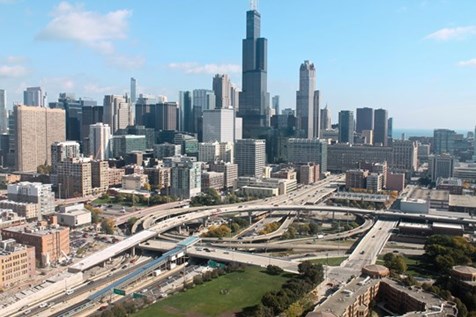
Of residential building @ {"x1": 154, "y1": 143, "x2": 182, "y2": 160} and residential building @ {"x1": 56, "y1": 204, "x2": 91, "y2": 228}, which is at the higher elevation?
residential building @ {"x1": 154, "y1": 143, "x2": 182, "y2": 160}

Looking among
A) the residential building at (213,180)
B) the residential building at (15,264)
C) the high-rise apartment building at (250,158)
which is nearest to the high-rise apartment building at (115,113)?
the high-rise apartment building at (250,158)

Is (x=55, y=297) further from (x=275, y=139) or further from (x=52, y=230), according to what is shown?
(x=275, y=139)

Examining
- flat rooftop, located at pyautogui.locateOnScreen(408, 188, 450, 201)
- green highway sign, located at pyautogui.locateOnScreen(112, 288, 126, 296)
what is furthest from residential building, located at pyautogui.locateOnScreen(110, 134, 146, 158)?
green highway sign, located at pyautogui.locateOnScreen(112, 288, 126, 296)

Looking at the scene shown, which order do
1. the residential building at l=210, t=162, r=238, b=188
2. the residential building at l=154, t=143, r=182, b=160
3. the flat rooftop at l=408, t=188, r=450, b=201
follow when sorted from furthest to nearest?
1. the residential building at l=154, t=143, r=182, b=160
2. the residential building at l=210, t=162, r=238, b=188
3. the flat rooftop at l=408, t=188, r=450, b=201

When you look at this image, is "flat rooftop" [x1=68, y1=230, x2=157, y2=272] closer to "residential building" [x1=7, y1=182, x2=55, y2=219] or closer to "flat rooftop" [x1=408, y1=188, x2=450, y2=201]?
"residential building" [x1=7, y1=182, x2=55, y2=219]

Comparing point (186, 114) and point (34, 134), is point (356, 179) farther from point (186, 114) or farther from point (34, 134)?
point (186, 114)

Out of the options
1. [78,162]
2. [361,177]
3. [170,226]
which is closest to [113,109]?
[78,162]
